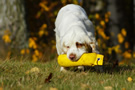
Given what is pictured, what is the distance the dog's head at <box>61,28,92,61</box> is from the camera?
3990 mm

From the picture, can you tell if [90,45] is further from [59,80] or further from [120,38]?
[120,38]

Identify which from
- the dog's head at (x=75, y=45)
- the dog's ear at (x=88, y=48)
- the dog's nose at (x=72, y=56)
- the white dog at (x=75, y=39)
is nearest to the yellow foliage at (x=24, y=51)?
the white dog at (x=75, y=39)

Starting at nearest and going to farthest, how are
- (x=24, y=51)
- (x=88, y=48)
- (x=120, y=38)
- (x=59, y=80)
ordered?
(x=59, y=80) → (x=88, y=48) → (x=24, y=51) → (x=120, y=38)

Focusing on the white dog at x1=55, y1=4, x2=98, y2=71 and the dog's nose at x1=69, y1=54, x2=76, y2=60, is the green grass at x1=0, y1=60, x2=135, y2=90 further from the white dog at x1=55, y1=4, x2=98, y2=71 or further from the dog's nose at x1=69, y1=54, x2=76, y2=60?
the white dog at x1=55, y1=4, x2=98, y2=71

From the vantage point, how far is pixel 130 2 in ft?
37.7

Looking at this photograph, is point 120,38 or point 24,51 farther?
point 120,38

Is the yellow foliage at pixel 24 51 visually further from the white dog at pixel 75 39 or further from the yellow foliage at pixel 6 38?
the white dog at pixel 75 39

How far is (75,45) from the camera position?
4086 millimetres

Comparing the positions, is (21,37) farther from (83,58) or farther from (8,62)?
(83,58)

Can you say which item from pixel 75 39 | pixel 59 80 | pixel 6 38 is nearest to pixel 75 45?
pixel 75 39

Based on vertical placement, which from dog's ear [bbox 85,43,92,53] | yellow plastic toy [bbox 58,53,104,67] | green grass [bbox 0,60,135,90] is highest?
dog's ear [bbox 85,43,92,53]

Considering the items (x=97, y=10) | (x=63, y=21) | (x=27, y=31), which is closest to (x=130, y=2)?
(x=97, y=10)

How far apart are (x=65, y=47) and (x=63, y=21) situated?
848 millimetres

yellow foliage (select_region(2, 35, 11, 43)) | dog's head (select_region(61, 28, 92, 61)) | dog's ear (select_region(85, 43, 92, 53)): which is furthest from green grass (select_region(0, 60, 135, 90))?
yellow foliage (select_region(2, 35, 11, 43))
